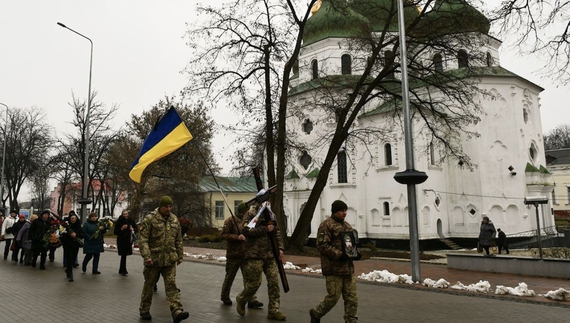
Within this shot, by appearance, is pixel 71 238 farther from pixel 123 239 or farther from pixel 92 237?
pixel 123 239

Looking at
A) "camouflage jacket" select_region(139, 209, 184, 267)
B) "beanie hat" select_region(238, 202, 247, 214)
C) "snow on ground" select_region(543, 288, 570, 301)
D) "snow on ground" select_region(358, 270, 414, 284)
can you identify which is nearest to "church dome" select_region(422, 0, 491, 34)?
"snow on ground" select_region(358, 270, 414, 284)

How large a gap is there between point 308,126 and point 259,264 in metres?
33.3

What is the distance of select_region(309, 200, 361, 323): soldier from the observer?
6.07 m

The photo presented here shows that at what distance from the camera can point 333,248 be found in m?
6.13

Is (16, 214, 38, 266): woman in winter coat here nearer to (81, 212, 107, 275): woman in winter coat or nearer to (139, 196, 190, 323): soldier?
(81, 212, 107, 275): woman in winter coat

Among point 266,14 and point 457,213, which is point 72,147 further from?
point 457,213

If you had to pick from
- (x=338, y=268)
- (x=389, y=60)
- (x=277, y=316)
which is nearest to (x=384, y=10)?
(x=389, y=60)

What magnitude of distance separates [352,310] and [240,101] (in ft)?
55.0

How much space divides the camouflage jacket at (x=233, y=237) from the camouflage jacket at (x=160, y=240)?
96 centimetres

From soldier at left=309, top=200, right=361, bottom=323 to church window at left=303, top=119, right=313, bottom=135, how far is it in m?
33.6

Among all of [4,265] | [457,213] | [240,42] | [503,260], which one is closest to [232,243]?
[503,260]

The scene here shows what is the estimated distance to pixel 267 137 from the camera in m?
21.5

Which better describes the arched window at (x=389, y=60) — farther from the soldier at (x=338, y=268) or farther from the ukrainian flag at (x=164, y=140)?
the soldier at (x=338, y=268)

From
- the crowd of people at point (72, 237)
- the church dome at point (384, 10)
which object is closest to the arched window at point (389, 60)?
the church dome at point (384, 10)
